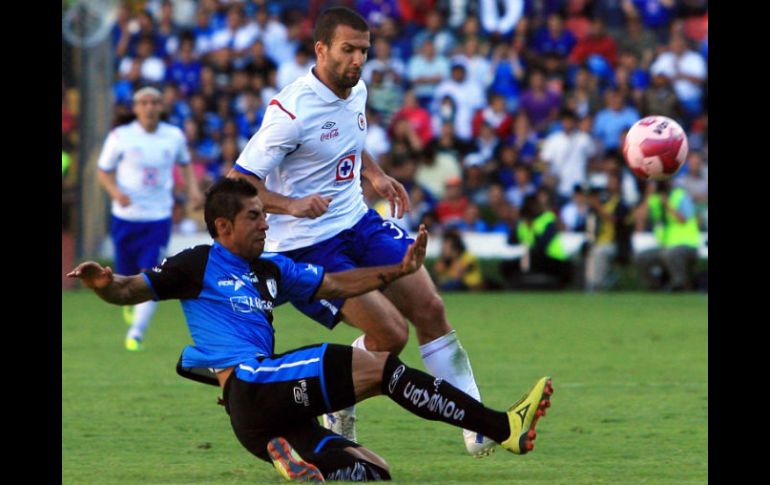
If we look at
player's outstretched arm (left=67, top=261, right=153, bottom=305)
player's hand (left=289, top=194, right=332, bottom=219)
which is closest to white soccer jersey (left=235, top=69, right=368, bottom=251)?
player's hand (left=289, top=194, right=332, bottom=219)

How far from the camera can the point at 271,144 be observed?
8.45m

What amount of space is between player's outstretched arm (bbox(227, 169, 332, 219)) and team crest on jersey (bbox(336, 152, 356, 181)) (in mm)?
344

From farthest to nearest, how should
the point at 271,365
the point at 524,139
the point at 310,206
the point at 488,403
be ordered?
the point at 524,139 < the point at 488,403 < the point at 310,206 < the point at 271,365

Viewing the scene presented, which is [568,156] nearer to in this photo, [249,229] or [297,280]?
[297,280]

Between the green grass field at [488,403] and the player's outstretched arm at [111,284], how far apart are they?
939 mm

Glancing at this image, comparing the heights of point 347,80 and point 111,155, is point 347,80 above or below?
above

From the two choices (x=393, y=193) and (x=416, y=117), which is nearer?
(x=393, y=193)

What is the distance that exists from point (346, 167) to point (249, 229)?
1497mm

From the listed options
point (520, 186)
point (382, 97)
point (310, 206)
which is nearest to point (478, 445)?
point (310, 206)

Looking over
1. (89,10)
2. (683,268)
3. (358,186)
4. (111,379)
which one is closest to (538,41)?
(683,268)

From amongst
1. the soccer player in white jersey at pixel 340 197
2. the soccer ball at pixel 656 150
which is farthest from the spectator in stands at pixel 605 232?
the soccer player in white jersey at pixel 340 197

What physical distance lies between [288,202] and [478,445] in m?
1.64

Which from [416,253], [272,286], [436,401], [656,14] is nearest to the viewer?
[436,401]

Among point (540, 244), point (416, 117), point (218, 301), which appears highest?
point (416, 117)
